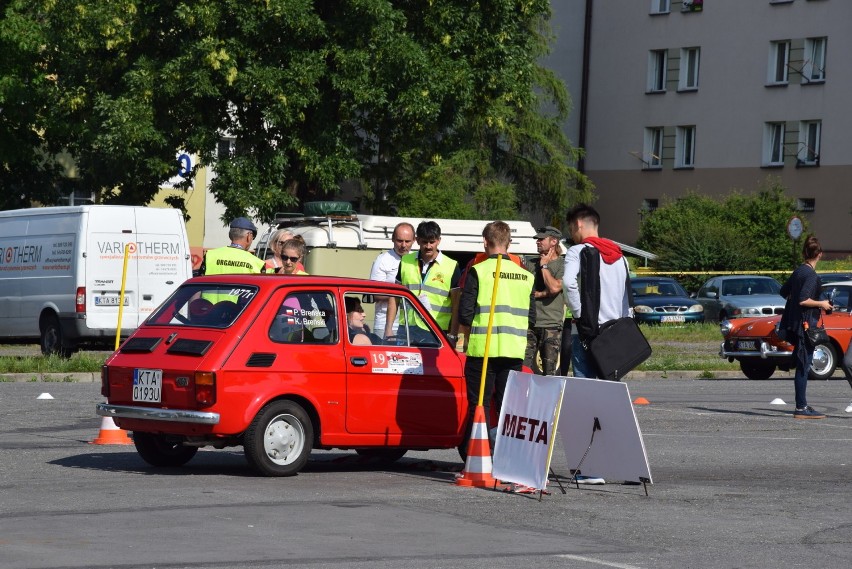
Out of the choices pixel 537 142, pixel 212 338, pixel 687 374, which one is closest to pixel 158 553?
pixel 212 338

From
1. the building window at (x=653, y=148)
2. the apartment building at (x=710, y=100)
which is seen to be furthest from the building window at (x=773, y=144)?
the building window at (x=653, y=148)

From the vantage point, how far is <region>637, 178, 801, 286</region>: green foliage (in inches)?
1988

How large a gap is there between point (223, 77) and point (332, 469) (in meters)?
20.5

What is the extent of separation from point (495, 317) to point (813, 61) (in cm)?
4835

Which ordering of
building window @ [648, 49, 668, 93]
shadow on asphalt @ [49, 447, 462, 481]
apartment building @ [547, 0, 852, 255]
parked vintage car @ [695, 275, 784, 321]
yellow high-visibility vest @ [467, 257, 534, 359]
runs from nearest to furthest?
yellow high-visibility vest @ [467, 257, 534, 359], shadow on asphalt @ [49, 447, 462, 481], parked vintage car @ [695, 275, 784, 321], apartment building @ [547, 0, 852, 255], building window @ [648, 49, 668, 93]

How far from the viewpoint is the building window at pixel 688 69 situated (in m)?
60.6

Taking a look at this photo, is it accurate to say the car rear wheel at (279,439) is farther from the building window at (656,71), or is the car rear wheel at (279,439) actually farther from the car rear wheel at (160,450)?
the building window at (656,71)

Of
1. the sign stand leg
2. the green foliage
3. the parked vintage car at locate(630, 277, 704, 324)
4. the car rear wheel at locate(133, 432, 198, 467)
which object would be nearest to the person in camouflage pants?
the sign stand leg

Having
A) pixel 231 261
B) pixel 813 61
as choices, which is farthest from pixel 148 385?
pixel 813 61

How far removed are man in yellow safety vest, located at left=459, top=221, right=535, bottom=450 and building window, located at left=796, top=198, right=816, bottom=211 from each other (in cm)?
4790

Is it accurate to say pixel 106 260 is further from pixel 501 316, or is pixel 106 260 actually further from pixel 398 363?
pixel 501 316

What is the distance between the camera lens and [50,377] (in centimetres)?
2139

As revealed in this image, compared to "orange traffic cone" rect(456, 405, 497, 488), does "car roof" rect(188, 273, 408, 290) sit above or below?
above

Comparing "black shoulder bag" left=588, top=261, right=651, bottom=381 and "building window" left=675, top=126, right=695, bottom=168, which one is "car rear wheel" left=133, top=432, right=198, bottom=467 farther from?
"building window" left=675, top=126, right=695, bottom=168
